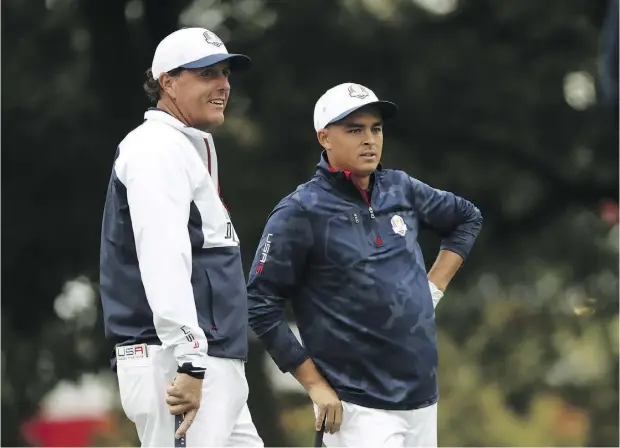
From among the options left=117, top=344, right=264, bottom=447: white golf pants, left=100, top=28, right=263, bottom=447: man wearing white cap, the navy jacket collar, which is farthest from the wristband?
the navy jacket collar

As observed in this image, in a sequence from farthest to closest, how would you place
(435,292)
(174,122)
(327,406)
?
(435,292)
(327,406)
(174,122)

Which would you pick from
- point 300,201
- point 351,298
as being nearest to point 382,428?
point 351,298

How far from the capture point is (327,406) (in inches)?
219

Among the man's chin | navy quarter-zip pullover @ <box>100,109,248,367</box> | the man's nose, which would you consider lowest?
navy quarter-zip pullover @ <box>100,109,248,367</box>

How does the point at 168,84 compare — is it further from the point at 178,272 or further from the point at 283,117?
the point at 283,117

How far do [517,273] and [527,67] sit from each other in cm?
200

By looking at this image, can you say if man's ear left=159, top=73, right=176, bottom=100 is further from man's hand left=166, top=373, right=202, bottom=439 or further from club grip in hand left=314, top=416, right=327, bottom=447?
club grip in hand left=314, top=416, right=327, bottom=447

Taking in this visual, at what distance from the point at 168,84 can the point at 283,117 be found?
876 centimetres

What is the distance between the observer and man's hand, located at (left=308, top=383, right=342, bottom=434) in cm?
557

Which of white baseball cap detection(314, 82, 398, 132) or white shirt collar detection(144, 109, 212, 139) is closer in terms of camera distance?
white shirt collar detection(144, 109, 212, 139)

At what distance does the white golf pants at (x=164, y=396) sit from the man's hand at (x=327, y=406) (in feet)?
2.66

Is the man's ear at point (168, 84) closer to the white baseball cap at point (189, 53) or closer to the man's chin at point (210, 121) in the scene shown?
the white baseball cap at point (189, 53)

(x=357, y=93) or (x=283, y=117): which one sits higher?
(x=357, y=93)

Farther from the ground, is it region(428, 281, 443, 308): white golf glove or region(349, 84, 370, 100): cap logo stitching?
region(349, 84, 370, 100): cap logo stitching
